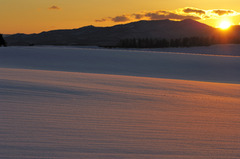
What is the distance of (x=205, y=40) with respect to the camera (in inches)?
2285

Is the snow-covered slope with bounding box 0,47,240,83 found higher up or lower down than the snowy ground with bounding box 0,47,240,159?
higher up

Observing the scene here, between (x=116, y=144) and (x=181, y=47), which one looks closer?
(x=116, y=144)

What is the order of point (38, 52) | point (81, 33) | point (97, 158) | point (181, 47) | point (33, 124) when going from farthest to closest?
point (81, 33) < point (181, 47) < point (38, 52) < point (33, 124) < point (97, 158)

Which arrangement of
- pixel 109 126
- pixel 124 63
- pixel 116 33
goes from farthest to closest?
pixel 116 33, pixel 124 63, pixel 109 126

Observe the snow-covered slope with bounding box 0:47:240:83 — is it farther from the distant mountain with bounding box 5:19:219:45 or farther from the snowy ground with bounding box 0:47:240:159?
the distant mountain with bounding box 5:19:219:45

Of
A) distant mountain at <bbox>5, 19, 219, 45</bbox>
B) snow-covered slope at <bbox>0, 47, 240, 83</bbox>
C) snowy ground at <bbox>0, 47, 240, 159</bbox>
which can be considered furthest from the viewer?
distant mountain at <bbox>5, 19, 219, 45</bbox>

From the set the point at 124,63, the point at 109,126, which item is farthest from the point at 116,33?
Result: the point at 109,126

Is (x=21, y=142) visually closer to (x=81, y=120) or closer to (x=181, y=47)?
(x=81, y=120)

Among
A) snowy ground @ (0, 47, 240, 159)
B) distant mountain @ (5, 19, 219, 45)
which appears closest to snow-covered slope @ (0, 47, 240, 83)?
snowy ground @ (0, 47, 240, 159)

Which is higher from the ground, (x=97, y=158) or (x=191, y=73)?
(x=191, y=73)

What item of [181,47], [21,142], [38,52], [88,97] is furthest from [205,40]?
[21,142]

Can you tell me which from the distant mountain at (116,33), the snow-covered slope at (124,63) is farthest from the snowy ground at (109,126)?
the distant mountain at (116,33)

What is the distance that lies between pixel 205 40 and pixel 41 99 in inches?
2141

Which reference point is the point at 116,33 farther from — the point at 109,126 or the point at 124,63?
the point at 109,126
